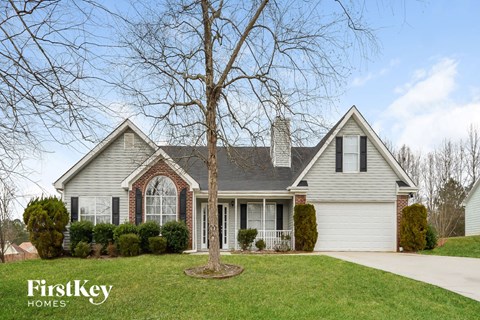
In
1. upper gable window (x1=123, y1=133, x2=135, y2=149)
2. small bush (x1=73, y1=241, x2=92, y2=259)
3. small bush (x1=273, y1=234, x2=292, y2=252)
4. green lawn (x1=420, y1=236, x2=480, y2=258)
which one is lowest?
green lawn (x1=420, y1=236, x2=480, y2=258)

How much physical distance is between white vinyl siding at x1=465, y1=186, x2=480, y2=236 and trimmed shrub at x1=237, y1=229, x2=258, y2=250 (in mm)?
18313

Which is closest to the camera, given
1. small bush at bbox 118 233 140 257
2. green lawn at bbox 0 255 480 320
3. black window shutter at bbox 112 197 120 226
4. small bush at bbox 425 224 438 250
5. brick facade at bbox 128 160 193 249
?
green lawn at bbox 0 255 480 320

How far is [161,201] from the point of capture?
54.9 ft

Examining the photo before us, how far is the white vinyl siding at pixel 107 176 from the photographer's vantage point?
55.0ft

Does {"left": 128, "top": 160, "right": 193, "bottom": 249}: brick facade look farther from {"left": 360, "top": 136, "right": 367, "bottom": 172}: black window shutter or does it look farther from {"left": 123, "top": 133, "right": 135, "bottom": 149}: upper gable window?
{"left": 360, "top": 136, "right": 367, "bottom": 172}: black window shutter

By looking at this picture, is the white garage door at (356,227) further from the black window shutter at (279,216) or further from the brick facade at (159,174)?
the brick facade at (159,174)

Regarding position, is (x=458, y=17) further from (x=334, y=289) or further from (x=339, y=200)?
(x=339, y=200)

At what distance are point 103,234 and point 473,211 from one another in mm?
24816

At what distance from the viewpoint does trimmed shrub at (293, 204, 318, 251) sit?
16328 millimetres

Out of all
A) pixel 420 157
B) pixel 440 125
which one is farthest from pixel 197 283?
pixel 420 157

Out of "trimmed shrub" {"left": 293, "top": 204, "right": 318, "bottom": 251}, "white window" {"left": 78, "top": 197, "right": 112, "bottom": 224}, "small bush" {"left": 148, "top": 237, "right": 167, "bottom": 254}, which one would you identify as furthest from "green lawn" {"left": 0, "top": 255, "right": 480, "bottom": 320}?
"white window" {"left": 78, "top": 197, "right": 112, "bottom": 224}

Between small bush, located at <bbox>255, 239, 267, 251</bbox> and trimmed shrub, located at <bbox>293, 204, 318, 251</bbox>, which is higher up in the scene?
trimmed shrub, located at <bbox>293, 204, 318, 251</bbox>

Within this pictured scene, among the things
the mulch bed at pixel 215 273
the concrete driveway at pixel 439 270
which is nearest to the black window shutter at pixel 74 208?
the mulch bed at pixel 215 273

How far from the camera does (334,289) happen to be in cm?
906
